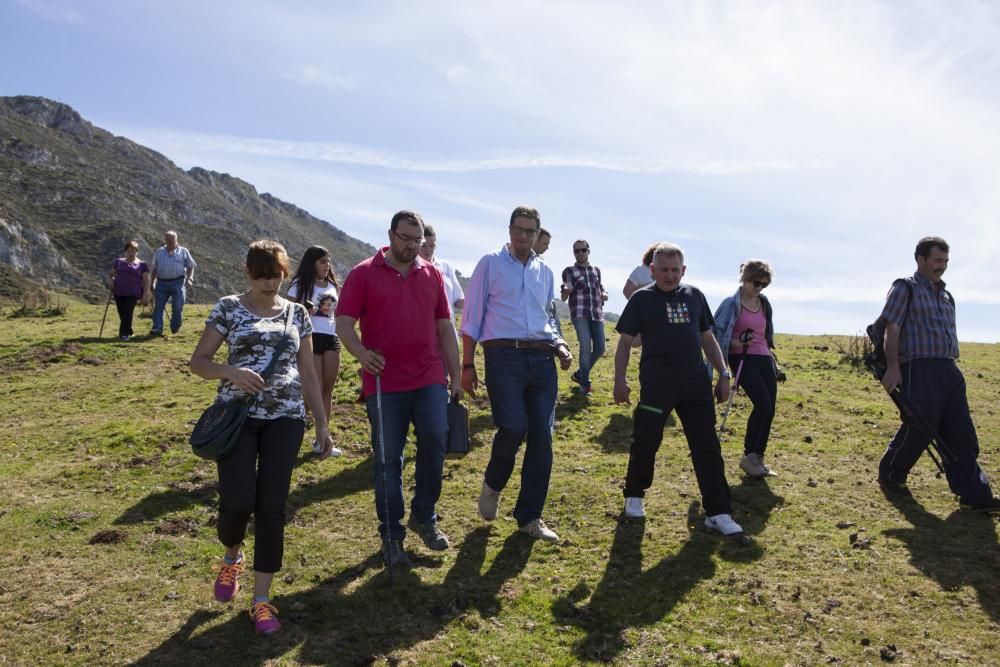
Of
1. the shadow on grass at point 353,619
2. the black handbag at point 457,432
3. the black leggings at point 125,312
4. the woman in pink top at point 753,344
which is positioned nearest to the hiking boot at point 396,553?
the shadow on grass at point 353,619

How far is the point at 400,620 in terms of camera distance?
525 centimetres

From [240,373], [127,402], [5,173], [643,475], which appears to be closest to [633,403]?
[643,475]

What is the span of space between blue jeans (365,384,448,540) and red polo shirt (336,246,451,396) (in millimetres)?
106

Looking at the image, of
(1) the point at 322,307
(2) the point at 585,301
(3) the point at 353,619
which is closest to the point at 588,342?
(2) the point at 585,301

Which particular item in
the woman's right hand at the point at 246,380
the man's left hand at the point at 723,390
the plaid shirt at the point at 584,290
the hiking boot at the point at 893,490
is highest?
the plaid shirt at the point at 584,290

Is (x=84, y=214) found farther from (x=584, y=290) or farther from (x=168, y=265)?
(x=584, y=290)

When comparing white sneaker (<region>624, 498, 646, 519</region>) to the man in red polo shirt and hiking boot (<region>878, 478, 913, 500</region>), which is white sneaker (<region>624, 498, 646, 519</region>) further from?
hiking boot (<region>878, 478, 913, 500</region>)

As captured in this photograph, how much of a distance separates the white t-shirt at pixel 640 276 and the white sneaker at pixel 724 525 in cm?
515

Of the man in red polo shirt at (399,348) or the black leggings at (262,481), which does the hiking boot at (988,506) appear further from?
the black leggings at (262,481)

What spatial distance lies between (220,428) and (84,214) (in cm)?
14660

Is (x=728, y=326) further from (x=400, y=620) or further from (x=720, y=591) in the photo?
(x=400, y=620)

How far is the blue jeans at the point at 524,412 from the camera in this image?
6586mm

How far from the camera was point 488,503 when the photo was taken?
705 centimetres

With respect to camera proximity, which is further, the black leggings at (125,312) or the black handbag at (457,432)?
the black leggings at (125,312)
